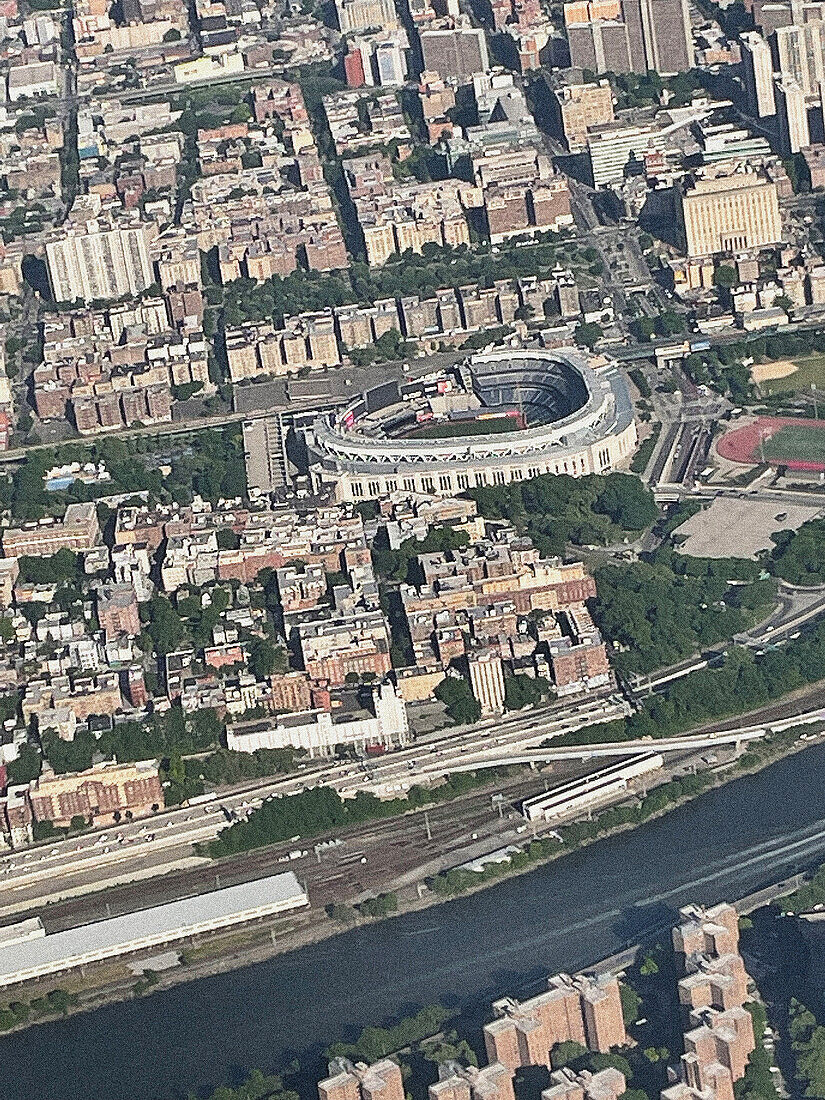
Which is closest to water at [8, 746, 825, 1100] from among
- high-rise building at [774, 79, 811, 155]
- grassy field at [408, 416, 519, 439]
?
grassy field at [408, 416, 519, 439]

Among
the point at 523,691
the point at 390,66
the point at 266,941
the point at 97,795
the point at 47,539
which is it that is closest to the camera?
the point at 266,941

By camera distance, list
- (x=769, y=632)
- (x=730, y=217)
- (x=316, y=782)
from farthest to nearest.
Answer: (x=730, y=217), (x=769, y=632), (x=316, y=782)

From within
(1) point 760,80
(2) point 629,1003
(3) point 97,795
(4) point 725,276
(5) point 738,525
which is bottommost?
(2) point 629,1003

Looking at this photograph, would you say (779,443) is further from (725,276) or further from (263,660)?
(263,660)

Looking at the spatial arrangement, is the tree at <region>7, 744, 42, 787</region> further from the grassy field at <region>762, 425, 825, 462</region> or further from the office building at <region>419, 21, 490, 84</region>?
the office building at <region>419, 21, 490, 84</region>

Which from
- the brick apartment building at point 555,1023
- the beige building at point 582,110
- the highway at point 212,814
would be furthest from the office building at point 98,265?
the brick apartment building at point 555,1023

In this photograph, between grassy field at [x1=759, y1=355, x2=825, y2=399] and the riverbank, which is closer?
the riverbank

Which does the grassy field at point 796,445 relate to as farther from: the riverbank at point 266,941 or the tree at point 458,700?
the riverbank at point 266,941

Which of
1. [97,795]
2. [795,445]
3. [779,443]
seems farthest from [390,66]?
[97,795]
